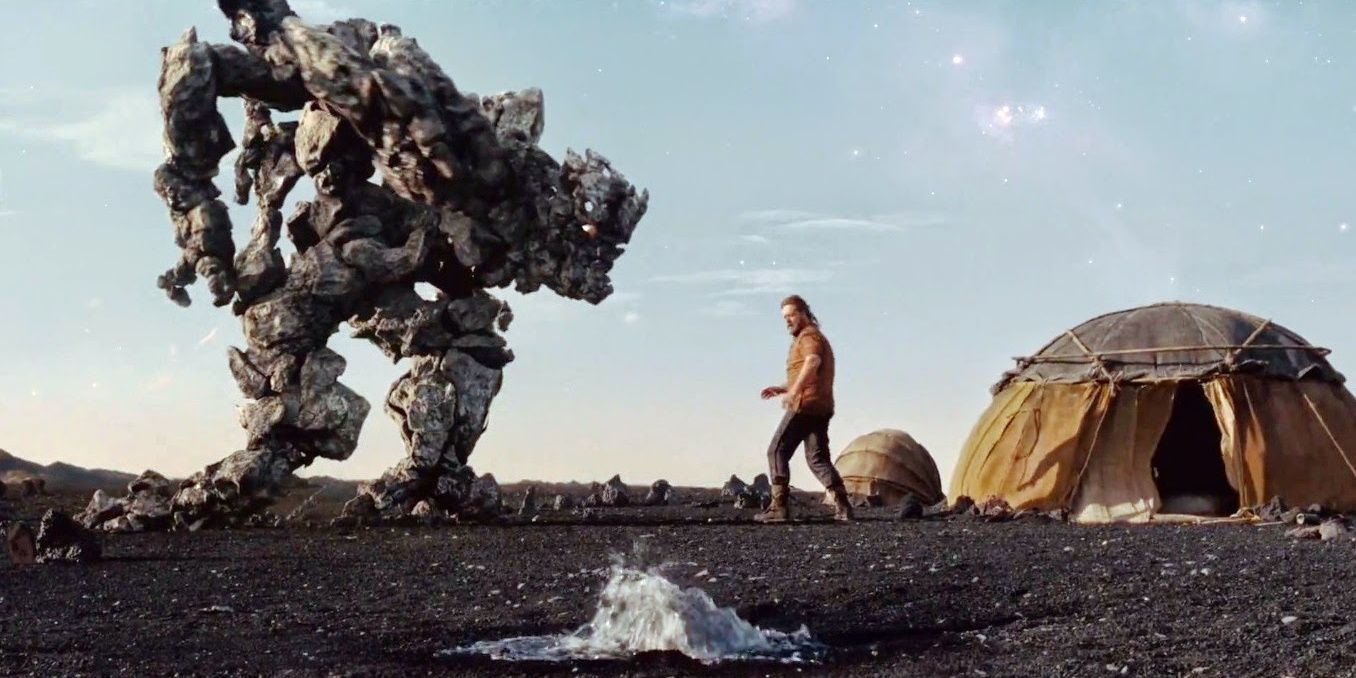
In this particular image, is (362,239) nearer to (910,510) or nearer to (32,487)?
(910,510)

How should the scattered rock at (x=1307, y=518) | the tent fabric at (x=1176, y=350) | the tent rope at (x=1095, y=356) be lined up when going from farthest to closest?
1. the tent rope at (x=1095, y=356)
2. the tent fabric at (x=1176, y=350)
3. the scattered rock at (x=1307, y=518)

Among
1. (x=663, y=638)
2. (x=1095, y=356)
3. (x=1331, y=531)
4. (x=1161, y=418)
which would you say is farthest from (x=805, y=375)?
(x=663, y=638)

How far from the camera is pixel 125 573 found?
11.0 metres

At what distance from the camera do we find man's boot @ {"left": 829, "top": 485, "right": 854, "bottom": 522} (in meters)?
14.3

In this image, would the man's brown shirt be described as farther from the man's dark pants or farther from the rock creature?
the rock creature

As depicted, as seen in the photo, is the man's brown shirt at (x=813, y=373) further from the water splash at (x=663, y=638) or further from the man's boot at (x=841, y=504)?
the water splash at (x=663, y=638)

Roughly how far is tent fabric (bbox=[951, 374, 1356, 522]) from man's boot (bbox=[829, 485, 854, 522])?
3.51m

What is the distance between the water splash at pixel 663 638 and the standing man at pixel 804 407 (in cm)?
662

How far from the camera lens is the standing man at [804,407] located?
13.8 metres

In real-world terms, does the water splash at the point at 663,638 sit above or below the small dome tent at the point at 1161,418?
below

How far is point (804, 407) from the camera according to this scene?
13773 mm

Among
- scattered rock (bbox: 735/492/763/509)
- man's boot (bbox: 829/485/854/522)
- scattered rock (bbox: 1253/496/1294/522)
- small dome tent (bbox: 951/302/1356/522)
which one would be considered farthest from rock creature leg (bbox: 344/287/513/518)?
scattered rock (bbox: 1253/496/1294/522)

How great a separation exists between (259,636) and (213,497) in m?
8.32

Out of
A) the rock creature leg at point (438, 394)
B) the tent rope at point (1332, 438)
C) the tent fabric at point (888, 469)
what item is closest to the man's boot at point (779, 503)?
the rock creature leg at point (438, 394)
